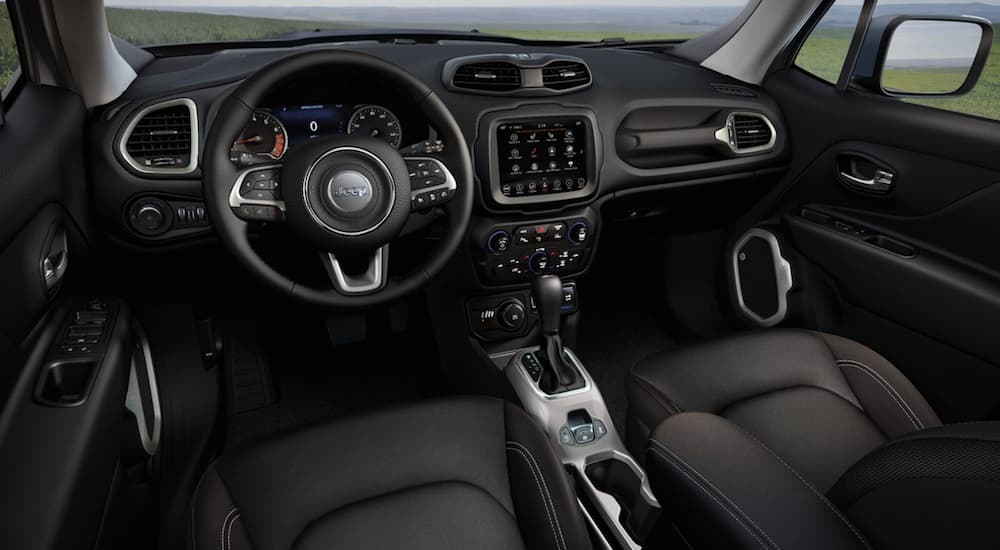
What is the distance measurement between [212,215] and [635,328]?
76.5 inches

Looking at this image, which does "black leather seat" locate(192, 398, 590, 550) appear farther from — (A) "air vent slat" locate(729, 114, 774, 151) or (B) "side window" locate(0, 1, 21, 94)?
(A) "air vent slat" locate(729, 114, 774, 151)

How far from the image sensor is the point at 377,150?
1.50 meters

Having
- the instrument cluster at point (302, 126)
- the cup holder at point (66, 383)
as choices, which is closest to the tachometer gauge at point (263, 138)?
the instrument cluster at point (302, 126)

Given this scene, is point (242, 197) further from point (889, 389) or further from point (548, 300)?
point (889, 389)

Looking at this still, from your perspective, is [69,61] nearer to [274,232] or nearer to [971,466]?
[274,232]

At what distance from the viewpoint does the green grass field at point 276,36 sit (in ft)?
6.05

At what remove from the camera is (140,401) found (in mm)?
1833

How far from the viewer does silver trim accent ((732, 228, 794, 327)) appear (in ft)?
7.83

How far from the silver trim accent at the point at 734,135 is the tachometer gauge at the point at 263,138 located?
136cm

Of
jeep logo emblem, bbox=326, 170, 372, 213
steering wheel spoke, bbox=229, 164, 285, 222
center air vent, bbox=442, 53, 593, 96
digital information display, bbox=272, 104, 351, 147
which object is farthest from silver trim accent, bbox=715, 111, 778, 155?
steering wheel spoke, bbox=229, 164, 285, 222

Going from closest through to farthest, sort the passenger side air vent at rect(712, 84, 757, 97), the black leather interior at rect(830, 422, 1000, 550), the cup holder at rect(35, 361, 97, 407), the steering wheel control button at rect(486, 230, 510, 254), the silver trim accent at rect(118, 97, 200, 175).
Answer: the black leather interior at rect(830, 422, 1000, 550), the cup holder at rect(35, 361, 97, 407), the silver trim accent at rect(118, 97, 200, 175), the steering wheel control button at rect(486, 230, 510, 254), the passenger side air vent at rect(712, 84, 757, 97)

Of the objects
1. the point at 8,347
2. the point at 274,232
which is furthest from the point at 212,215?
the point at 8,347

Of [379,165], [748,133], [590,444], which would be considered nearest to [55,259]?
[379,165]

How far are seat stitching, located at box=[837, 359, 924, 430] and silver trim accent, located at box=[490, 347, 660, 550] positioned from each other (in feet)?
1.83
